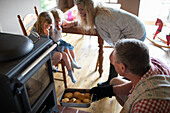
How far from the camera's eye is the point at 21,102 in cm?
88

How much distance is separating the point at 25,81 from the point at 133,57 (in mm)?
628

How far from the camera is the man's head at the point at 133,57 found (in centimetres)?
90

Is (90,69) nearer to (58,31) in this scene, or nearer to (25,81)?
(58,31)

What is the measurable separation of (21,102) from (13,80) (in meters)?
0.19

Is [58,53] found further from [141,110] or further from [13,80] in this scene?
[141,110]

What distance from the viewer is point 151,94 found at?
0.83 m

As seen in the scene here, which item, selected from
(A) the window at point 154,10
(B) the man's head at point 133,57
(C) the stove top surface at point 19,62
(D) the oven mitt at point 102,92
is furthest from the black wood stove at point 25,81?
(A) the window at point 154,10

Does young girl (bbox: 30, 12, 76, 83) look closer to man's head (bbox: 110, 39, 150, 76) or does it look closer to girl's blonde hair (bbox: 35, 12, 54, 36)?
girl's blonde hair (bbox: 35, 12, 54, 36)

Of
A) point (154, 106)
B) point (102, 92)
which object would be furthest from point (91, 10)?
point (154, 106)

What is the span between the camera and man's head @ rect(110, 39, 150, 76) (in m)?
0.90

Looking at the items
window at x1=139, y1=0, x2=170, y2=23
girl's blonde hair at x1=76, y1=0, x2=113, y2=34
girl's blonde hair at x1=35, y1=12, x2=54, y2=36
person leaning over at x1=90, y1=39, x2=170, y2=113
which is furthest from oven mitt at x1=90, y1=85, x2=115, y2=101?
window at x1=139, y1=0, x2=170, y2=23

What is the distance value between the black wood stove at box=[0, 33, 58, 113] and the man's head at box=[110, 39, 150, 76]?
48cm

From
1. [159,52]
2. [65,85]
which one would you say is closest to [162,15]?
[159,52]

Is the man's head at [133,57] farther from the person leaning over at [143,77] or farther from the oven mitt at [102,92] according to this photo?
the oven mitt at [102,92]
